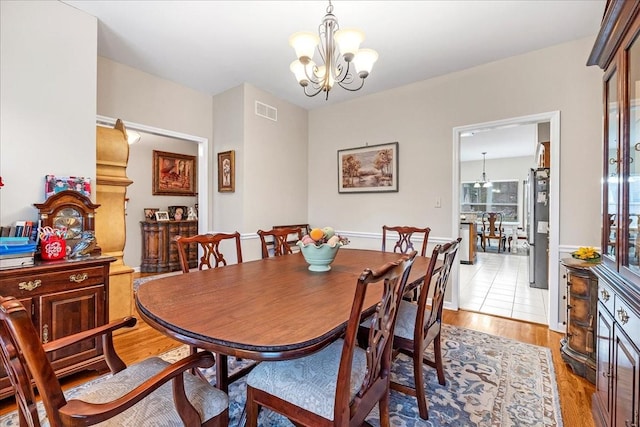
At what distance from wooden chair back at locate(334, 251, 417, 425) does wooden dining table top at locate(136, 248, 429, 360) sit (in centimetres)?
9

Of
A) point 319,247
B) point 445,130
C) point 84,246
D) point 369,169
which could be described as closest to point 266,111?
point 369,169

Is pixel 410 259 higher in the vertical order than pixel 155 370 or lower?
higher

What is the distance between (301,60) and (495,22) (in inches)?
68.3

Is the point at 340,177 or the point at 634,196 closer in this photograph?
the point at 634,196

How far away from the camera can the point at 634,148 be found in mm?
1320

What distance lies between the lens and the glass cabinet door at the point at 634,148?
1.24 meters

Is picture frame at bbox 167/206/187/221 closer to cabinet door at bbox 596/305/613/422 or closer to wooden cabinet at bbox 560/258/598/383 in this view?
wooden cabinet at bbox 560/258/598/383

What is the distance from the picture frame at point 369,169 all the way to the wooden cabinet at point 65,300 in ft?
9.65

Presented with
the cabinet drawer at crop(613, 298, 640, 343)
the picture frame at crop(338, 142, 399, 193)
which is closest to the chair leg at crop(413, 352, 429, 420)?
the cabinet drawer at crop(613, 298, 640, 343)

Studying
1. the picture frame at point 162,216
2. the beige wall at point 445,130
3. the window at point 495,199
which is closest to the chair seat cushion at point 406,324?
the beige wall at point 445,130

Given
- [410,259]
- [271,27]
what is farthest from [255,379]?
[271,27]

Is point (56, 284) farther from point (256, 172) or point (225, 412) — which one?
point (256, 172)

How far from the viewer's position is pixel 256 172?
3.92m

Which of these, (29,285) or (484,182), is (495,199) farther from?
(29,285)
